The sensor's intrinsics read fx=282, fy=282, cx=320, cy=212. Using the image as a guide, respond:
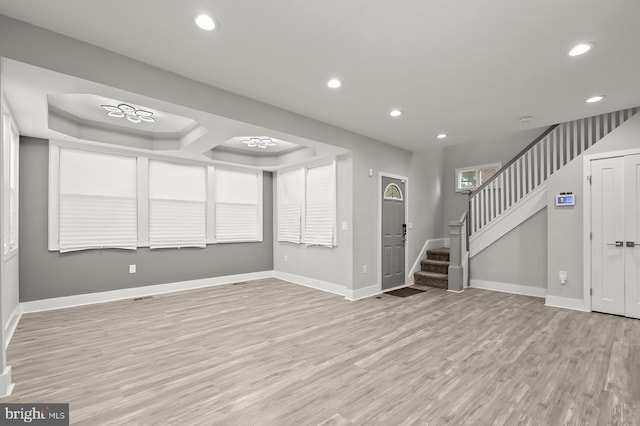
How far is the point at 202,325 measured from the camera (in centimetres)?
369

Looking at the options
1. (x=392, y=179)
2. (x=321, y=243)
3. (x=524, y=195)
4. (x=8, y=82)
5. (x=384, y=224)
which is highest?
(x=8, y=82)

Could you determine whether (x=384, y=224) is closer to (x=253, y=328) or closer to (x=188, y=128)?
(x=253, y=328)

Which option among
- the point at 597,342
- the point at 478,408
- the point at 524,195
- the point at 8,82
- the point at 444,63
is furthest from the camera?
the point at 524,195

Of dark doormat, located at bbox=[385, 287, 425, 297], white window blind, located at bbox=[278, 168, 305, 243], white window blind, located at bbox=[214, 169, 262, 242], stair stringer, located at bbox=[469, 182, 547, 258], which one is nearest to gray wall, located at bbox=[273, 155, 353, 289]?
white window blind, located at bbox=[278, 168, 305, 243]

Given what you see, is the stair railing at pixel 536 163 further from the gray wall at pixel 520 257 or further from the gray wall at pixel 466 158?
the gray wall at pixel 466 158

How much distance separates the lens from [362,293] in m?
5.09

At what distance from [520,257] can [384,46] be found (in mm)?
4809

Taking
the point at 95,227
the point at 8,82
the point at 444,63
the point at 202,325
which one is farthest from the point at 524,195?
the point at 95,227

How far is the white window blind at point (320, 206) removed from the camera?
214 inches

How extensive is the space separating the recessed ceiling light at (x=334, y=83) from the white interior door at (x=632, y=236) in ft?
13.9

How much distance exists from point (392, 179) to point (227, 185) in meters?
3.62

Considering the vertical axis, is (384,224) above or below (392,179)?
below

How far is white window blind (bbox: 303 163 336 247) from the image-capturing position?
17.9ft

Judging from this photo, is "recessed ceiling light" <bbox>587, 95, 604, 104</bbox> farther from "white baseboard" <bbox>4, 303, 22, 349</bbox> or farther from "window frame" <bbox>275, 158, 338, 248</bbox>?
"white baseboard" <bbox>4, 303, 22, 349</bbox>
